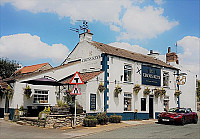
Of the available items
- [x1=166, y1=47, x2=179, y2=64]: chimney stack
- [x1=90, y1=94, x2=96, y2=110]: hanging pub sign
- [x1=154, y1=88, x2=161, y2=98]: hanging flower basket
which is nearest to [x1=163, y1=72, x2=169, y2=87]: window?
[x1=154, y1=88, x2=161, y2=98]: hanging flower basket

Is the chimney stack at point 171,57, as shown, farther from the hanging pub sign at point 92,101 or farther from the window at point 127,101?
the hanging pub sign at point 92,101

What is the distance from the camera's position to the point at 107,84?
1764 centimetres

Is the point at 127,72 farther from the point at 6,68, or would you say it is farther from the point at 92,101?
the point at 6,68

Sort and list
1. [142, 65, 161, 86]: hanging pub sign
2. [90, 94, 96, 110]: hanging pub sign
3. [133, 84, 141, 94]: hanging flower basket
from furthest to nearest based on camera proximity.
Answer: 1. [142, 65, 161, 86]: hanging pub sign
2. [133, 84, 141, 94]: hanging flower basket
3. [90, 94, 96, 110]: hanging pub sign

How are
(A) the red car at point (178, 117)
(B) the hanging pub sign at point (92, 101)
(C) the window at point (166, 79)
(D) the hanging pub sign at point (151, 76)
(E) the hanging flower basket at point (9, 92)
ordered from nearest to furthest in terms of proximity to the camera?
(B) the hanging pub sign at point (92, 101)
(A) the red car at point (178, 117)
(E) the hanging flower basket at point (9, 92)
(D) the hanging pub sign at point (151, 76)
(C) the window at point (166, 79)

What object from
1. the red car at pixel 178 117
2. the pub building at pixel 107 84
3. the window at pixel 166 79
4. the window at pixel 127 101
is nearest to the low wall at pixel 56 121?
the pub building at pixel 107 84

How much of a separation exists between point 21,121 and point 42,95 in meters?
3.57

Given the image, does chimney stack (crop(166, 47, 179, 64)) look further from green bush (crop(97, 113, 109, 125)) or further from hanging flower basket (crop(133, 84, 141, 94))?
green bush (crop(97, 113, 109, 125))

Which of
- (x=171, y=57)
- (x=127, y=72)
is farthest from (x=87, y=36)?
(x=171, y=57)

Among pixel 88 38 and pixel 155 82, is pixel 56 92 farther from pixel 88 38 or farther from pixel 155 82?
pixel 155 82

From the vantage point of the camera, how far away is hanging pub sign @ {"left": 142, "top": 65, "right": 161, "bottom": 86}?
20.8 m

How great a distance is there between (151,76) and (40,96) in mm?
10292

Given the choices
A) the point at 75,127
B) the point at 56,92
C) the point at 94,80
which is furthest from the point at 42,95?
the point at 75,127

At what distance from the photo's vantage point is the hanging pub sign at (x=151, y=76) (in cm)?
2082
